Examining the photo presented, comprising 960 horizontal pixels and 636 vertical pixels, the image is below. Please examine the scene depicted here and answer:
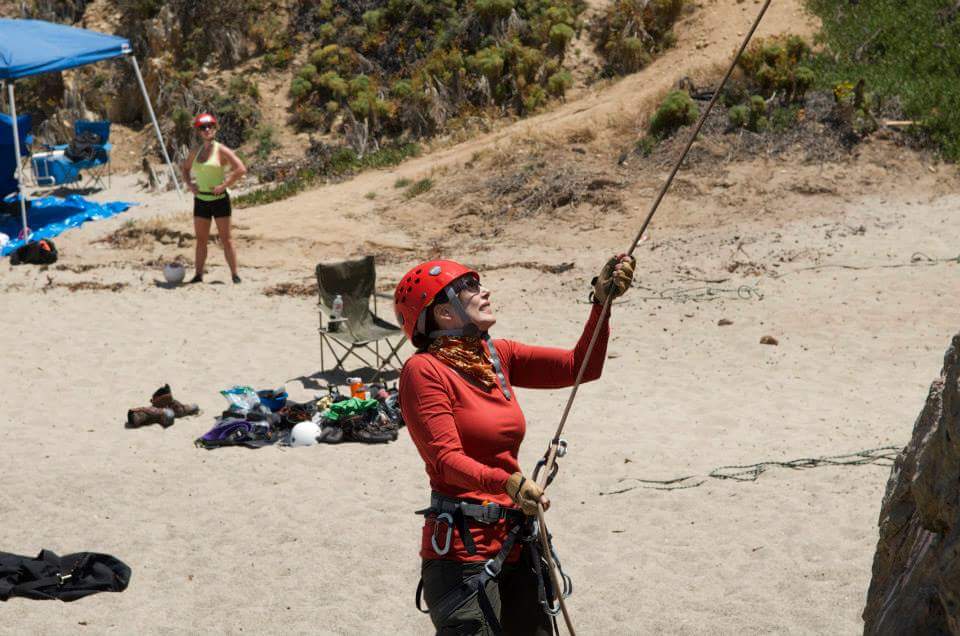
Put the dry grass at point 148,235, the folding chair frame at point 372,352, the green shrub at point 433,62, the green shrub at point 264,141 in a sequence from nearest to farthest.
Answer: the folding chair frame at point 372,352 → the dry grass at point 148,235 → the green shrub at point 433,62 → the green shrub at point 264,141

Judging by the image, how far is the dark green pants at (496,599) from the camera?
10.9 feet

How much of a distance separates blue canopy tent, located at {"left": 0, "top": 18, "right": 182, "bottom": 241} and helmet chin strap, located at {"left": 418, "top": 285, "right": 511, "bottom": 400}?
482 inches

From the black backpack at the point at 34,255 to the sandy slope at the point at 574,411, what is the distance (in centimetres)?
24

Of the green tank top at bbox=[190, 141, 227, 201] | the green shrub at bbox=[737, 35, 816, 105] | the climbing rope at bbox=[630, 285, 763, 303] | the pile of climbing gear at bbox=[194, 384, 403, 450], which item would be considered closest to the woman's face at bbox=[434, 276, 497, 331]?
the pile of climbing gear at bbox=[194, 384, 403, 450]

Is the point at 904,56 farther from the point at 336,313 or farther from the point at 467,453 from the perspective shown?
the point at 467,453

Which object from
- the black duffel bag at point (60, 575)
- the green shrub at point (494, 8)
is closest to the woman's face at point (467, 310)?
the black duffel bag at point (60, 575)

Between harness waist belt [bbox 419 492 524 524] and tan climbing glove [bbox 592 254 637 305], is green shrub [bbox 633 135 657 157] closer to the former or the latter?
tan climbing glove [bbox 592 254 637 305]

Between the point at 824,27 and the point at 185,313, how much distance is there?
10600mm

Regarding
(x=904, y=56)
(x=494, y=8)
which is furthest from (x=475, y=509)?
(x=494, y=8)

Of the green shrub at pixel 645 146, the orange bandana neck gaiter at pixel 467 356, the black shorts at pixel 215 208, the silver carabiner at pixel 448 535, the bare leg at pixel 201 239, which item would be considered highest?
the orange bandana neck gaiter at pixel 467 356

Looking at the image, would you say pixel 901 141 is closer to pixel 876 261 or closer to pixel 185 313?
pixel 876 261

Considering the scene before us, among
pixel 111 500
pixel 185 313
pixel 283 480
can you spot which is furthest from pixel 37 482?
pixel 185 313

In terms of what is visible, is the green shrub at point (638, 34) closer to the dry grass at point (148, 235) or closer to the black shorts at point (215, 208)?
the dry grass at point (148, 235)

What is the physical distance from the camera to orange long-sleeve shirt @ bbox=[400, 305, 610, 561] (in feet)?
10.6
